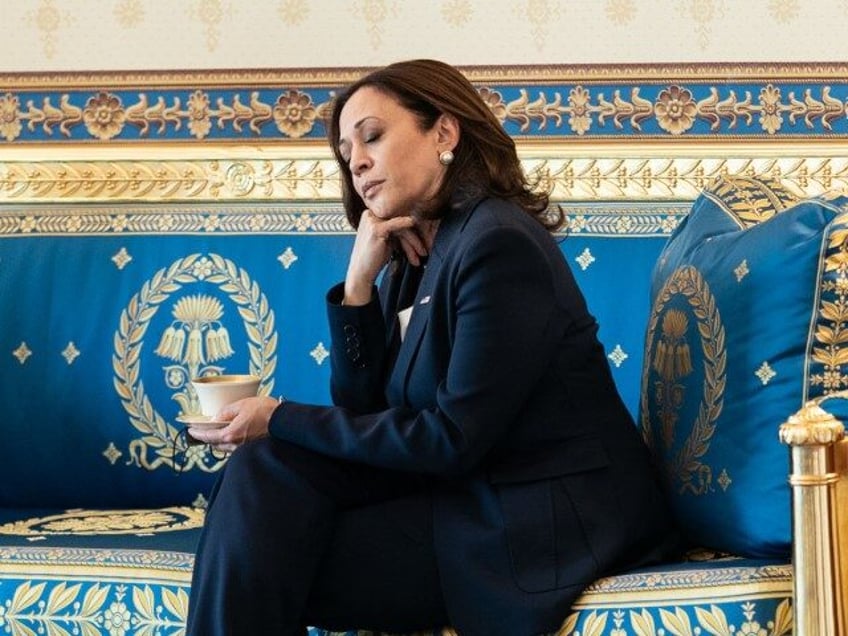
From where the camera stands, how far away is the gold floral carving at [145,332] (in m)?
2.96

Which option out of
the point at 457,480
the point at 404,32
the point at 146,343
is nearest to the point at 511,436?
the point at 457,480

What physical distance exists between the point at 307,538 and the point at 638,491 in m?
0.51

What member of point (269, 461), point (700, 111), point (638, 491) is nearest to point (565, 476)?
point (638, 491)

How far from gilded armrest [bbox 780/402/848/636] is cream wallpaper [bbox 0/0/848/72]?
1.52m

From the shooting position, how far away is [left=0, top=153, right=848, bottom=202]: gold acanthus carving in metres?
3.02

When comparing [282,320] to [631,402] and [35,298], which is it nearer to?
[35,298]

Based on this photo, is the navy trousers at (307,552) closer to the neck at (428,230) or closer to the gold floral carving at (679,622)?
the gold floral carving at (679,622)

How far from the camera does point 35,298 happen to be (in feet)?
9.97

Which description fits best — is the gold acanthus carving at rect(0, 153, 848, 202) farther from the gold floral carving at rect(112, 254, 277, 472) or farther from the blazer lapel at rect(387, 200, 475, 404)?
the blazer lapel at rect(387, 200, 475, 404)

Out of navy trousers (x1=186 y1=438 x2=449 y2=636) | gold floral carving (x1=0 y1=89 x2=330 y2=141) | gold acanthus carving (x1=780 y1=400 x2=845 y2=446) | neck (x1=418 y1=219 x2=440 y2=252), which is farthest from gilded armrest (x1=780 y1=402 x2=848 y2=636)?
gold floral carving (x1=0 y1=89 x2=330 y2=141)

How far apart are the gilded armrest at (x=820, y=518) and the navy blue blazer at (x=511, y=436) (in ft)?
1.07

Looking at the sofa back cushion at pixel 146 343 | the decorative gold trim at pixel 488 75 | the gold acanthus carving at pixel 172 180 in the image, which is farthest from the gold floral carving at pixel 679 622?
the decorative gold trim at pixel 488 75

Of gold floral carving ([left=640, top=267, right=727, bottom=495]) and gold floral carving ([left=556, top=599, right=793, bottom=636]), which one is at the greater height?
gold floral carving ([left=640, top=267, right=727, bottom=495])

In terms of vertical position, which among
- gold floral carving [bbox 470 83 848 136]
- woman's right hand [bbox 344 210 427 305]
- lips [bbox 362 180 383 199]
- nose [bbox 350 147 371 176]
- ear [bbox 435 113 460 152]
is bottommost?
woman's right hand [bbox 344 210 427 305]
